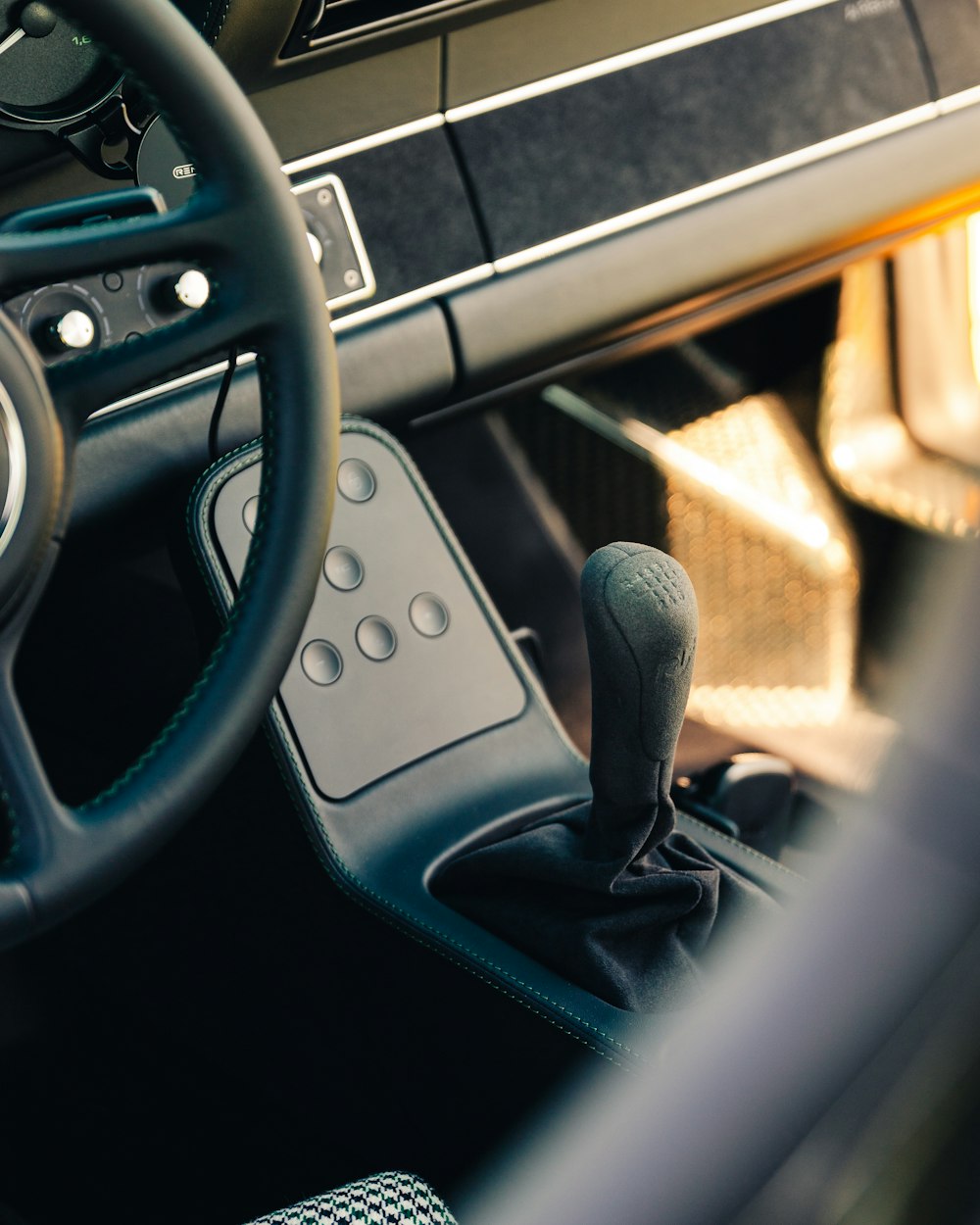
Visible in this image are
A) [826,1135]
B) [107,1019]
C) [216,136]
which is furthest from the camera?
[107,1019]

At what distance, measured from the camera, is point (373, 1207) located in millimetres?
651

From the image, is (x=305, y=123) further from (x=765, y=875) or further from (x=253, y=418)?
(x=765, y=875)

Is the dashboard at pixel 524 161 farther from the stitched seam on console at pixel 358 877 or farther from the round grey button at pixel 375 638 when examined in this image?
the round grey button at pixel 375 638

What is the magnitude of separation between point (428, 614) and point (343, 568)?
0.08 meters

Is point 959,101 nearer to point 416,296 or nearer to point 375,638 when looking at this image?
point 416,296

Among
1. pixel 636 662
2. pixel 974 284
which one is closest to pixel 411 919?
pixel 636 662

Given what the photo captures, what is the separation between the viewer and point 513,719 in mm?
1025

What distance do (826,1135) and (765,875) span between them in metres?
0.63

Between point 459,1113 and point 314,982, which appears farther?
point 314,982

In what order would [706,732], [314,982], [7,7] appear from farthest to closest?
[706,732], [314,982], [7,7]

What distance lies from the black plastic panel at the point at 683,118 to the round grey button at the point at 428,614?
0.34m

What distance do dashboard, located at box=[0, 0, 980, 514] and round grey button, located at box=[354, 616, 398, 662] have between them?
0.68 ft

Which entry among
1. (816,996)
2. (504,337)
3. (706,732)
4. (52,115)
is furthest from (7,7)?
(706,732)

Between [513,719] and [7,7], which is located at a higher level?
[7,7]
